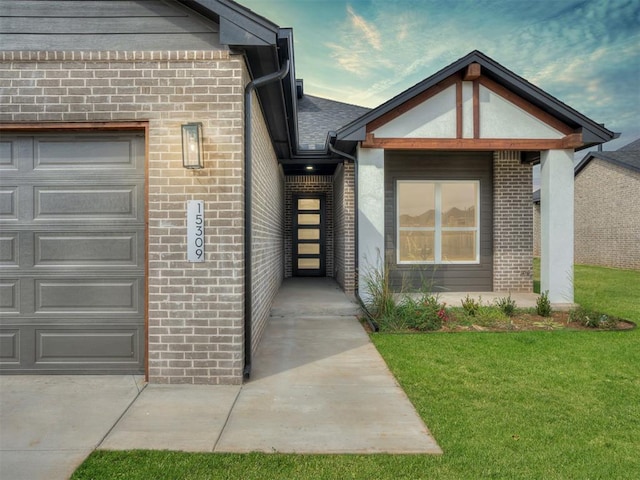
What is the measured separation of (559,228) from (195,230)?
6.65 m

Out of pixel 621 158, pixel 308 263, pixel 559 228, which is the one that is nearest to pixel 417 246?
pixel 559 228

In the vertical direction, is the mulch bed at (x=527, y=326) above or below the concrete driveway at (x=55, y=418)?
above

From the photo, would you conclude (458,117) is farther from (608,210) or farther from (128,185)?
(608,210)

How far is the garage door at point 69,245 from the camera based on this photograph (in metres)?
3.57

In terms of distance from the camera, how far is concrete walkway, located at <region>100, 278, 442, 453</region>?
2447mm

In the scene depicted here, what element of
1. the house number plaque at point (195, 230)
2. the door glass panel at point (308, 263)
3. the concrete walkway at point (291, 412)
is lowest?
the concrete walkway at point (291, 412)

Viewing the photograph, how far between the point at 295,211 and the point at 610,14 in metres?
14.9

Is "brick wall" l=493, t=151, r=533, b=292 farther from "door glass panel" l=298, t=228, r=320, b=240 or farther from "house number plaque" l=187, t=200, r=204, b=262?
"house number plaque" l=187, t=200, r=204, b=262

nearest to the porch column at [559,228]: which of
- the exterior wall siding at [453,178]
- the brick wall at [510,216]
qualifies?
the brick wall at [510,216]

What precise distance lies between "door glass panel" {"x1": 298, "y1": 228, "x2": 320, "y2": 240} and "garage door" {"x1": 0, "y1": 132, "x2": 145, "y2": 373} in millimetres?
7471

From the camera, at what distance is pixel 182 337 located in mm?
3457

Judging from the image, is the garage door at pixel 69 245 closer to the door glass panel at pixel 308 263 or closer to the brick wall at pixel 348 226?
the brick wall at pixel 348 226

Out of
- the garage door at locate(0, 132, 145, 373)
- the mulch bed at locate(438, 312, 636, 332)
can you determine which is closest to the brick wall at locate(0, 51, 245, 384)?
the garage door at locate(0, 132, 145, 373)

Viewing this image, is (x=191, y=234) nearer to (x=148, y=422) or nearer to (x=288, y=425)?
(x=148, y=422)
